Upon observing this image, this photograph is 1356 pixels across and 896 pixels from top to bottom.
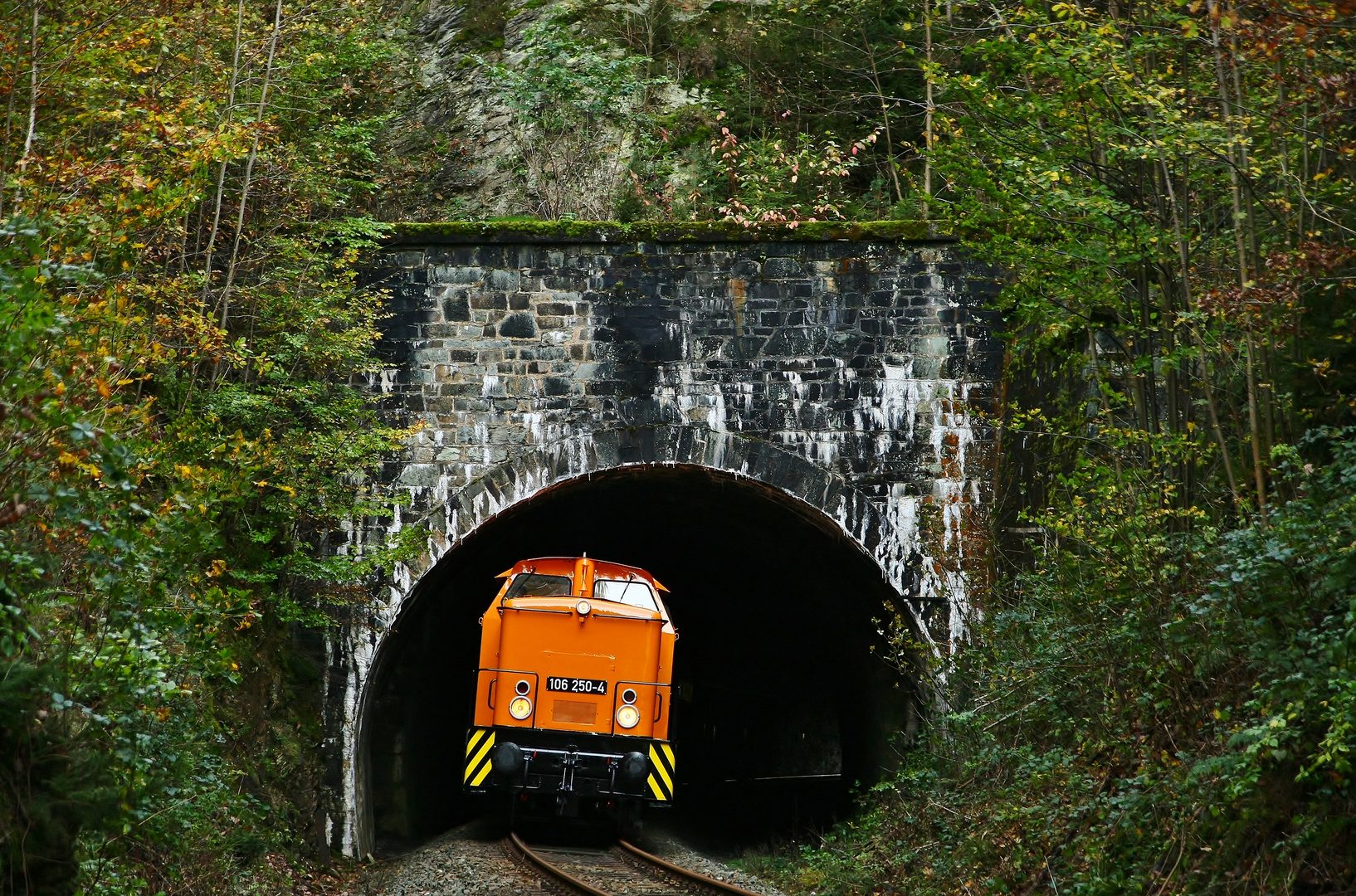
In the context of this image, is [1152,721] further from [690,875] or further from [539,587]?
[539,587]

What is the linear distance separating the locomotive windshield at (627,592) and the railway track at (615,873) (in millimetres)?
2375

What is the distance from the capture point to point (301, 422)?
11.5m

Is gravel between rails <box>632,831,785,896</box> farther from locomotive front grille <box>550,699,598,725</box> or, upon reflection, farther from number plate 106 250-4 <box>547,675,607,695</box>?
number plate 106 250-4 <box>547,675,607,695</box>

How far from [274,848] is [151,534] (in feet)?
15.4

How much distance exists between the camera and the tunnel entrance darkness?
1245 centimetres

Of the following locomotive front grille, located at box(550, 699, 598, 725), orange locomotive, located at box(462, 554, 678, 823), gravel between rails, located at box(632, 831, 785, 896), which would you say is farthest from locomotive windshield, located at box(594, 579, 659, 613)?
gravel between rails, located at box(632, 831, 785, 896)

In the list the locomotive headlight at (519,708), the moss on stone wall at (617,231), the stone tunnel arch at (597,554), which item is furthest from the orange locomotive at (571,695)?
the moss on stone wall at (617,231)

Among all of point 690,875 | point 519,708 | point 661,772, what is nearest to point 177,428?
point 519,708

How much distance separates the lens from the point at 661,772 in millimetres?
10422

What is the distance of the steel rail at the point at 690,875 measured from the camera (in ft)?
30.6

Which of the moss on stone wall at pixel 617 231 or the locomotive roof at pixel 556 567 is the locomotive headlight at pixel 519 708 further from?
the moss on stone wall at pixel 617 231

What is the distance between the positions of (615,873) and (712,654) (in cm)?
774

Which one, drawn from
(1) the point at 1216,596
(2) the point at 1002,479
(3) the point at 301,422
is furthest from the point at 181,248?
(1) the point at 1216,596

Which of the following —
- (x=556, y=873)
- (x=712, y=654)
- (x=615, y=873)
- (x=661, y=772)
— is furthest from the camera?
(x=712, y=654)
